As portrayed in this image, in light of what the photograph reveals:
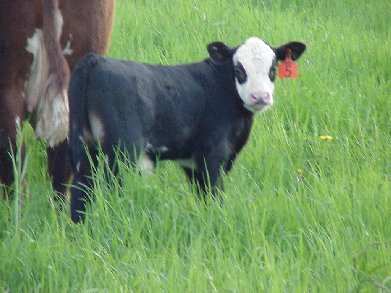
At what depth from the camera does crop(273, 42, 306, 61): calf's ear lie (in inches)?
219

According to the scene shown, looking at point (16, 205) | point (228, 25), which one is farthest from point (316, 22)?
point (16, 205)

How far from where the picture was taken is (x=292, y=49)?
562cm

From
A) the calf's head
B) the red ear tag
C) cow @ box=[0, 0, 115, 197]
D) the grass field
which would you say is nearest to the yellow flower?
the grass field

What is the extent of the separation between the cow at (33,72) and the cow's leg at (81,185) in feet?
0.62

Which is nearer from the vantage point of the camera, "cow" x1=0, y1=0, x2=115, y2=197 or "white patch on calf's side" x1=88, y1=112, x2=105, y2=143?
"white patch on calf's side" x1=88, y1=112, x2=105, y2=143

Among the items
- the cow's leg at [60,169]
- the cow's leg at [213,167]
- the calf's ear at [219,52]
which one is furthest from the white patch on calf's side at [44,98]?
the calf's ear at [219,52]

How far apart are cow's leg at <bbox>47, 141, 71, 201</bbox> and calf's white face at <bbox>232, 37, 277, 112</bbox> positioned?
1.07 m

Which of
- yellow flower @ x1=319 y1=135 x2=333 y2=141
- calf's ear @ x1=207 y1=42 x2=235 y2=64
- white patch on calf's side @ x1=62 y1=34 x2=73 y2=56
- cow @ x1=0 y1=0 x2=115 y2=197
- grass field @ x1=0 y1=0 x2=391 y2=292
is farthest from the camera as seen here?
yellow flower @ x1=319 y1=135 x2=333 y2=141

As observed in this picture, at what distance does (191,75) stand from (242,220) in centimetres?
114

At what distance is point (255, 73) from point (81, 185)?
1.16 meters

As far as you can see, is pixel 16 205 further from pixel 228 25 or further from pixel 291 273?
pixel 228 25

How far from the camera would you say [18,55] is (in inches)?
198

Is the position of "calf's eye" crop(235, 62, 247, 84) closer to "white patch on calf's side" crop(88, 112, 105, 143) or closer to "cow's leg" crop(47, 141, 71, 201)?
"white patch on calf's side" crop(88, 112, 105, 143)

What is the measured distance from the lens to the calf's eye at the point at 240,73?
5.35 meters
